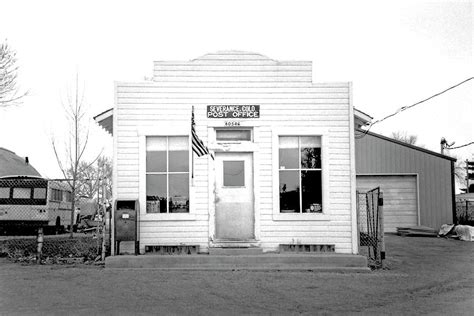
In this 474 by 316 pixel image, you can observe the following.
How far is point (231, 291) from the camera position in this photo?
10000 millimetres

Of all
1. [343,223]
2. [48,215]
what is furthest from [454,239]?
[48,215]

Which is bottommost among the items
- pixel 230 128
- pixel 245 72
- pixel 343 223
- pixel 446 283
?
pixel 446 283

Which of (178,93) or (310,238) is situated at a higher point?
(178,93)

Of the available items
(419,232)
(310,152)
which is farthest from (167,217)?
(419,232)

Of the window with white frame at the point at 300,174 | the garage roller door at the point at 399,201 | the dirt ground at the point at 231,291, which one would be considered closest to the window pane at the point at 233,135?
the window with white frame at the point at 300,174

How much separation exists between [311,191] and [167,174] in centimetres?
328

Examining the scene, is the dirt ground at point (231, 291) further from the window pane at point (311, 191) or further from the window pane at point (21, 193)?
the window pane at point (21, 193)

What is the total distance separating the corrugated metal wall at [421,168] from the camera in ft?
81.3

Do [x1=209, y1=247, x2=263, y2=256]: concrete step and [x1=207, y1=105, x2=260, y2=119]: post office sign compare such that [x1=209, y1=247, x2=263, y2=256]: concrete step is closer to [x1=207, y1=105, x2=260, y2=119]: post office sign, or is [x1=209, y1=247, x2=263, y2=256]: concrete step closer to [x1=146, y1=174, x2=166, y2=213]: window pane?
[x1=146, y1=174, x2=166, y2=213]: window pane

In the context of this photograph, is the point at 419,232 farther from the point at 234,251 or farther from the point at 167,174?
the point at 167,174

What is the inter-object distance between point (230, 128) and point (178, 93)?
1414 millimetres

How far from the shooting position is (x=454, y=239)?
22891mm

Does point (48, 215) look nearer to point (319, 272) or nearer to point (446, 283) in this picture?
point (319, 272)

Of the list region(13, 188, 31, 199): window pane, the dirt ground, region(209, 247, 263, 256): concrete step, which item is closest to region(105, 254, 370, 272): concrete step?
region(209, 247, 263, 256): concrete step
